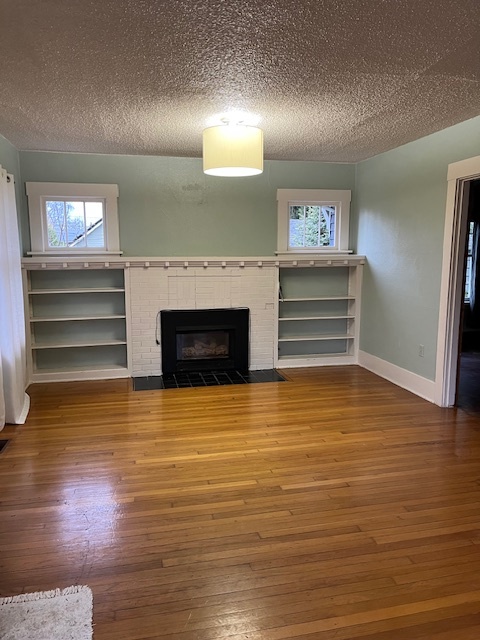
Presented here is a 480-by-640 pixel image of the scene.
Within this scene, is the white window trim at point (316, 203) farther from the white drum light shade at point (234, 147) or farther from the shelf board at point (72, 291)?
the white drum light shade at point (234, 147)

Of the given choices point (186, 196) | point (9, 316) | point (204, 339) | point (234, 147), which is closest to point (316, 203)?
point (186, 196)

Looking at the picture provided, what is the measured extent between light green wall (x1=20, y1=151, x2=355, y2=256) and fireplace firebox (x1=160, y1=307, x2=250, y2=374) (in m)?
0.73

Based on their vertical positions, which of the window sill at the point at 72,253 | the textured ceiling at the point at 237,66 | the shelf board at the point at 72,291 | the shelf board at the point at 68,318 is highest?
the textured ceiling at the point at 237,66

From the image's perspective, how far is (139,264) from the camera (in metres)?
5.08

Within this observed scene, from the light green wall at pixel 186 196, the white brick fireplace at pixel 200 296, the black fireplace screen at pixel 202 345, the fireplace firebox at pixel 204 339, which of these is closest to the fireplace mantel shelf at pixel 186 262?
the white brick fireplace at pixel 200 296

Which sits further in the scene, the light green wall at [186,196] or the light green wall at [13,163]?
the light green wall at [186,196]

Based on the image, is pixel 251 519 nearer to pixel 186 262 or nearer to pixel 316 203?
pixel 186 262

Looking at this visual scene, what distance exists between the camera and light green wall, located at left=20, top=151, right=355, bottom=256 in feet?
16.6

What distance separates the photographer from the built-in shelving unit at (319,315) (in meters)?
5.71

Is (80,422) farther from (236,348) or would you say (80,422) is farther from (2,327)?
(236,348)

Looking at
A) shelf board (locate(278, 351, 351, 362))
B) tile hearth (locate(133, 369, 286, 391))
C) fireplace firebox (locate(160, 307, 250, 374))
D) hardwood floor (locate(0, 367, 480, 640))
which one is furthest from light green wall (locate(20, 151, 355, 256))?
hardwood floor (locate(0, 367, 480, 640))

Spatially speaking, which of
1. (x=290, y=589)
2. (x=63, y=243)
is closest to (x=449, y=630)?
(x=290, y=589)

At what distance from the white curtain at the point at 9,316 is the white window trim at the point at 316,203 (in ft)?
9.47

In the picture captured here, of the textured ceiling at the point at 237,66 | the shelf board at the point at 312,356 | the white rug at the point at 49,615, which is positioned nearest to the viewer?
the white rug at the point at 49,615
